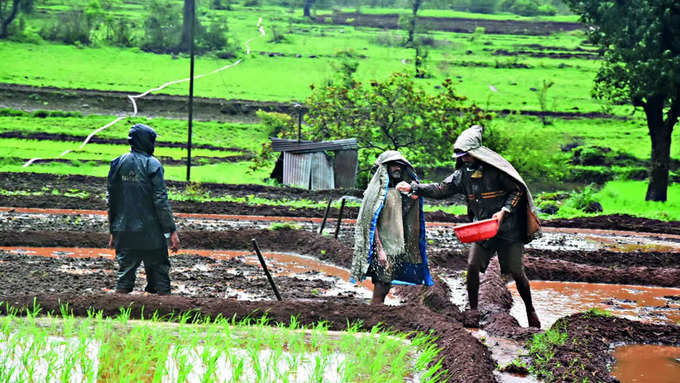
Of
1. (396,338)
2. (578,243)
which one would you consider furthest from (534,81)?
(396,338)

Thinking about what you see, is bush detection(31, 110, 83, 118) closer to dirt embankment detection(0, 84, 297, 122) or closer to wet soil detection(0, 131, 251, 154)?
dirt embankment detection(0, 84, 297, 122)

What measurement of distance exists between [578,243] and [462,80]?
40219 mm

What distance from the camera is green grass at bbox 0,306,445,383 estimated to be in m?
6.86

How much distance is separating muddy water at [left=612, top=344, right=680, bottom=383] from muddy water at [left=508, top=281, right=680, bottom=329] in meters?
1.26

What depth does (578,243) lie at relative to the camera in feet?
62.0

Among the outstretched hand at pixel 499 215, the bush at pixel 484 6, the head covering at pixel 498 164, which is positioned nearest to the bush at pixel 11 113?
the head covering at pixel 498 164

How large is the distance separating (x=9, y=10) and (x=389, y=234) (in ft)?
202

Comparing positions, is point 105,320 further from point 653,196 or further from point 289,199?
point 653,196

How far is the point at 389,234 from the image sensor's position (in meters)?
10.0

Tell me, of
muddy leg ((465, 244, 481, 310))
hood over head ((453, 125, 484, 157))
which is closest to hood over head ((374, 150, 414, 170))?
hood over head ((453, 125, 484, 157))

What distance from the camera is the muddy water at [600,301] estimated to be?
1159 centimetres

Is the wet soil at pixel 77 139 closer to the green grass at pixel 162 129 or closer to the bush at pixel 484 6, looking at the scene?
the green grass at pixel 162 129

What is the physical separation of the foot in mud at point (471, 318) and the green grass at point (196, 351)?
1.46 m

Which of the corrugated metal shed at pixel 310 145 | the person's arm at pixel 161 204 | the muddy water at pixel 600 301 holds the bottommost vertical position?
the corrugated metal shed at pixel 310 145
